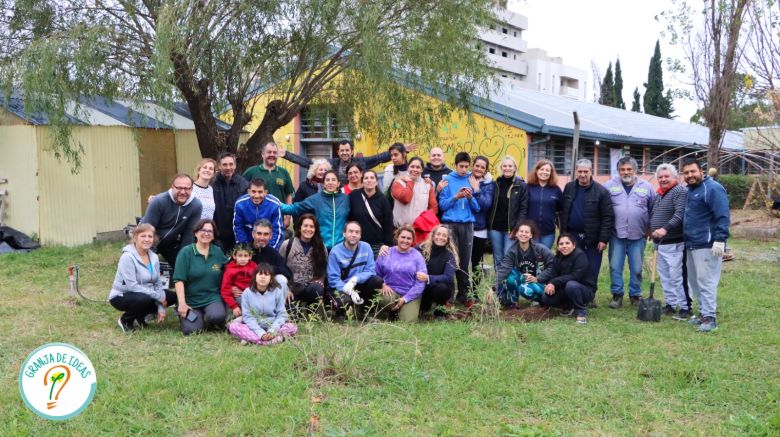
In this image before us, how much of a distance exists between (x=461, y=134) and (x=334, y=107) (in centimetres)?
354

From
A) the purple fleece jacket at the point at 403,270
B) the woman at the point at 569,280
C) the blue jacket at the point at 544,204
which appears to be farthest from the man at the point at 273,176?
the woman at the point at 569,280

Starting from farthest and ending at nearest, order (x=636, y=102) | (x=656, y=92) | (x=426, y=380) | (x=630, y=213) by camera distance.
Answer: (x=636, y=102) < (x=656, y=92) < (x=630, y=213) < (x=426, y=380)

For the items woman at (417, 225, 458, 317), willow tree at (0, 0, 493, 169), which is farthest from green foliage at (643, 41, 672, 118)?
woman at (417, 225, 458, 317)

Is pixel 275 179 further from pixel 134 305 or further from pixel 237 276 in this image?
pixel 134 305

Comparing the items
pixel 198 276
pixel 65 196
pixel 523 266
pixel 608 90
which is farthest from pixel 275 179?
pixel 608 90

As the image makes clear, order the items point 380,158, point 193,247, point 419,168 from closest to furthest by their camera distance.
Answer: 1. point 193,247
2. point 419,168
3. point 380,158

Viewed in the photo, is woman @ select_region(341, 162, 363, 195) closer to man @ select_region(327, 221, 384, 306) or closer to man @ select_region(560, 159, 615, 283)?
man @ select_region(327, 221, 384, 306)

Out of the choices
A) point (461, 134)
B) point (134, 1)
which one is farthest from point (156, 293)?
point (461, 134)

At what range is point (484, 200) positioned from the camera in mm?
6914

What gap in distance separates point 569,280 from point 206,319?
339 centimetres

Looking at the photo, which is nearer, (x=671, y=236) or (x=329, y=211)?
(x=329, y=211)

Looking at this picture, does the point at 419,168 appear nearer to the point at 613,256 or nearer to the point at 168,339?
the point at 613,256

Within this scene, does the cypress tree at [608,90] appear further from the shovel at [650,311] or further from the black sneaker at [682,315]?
the shovel at [650,311]

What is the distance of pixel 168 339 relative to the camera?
5.50 m
